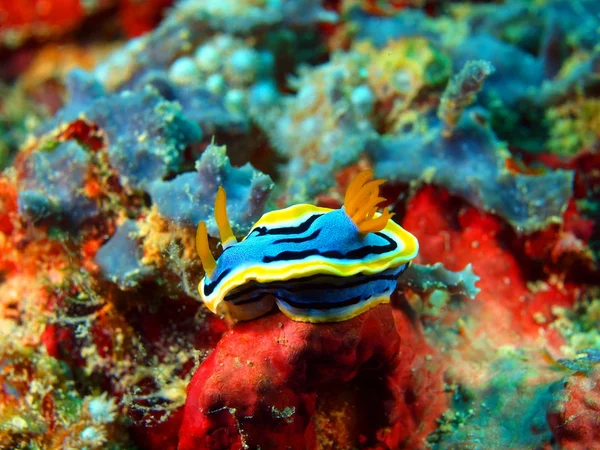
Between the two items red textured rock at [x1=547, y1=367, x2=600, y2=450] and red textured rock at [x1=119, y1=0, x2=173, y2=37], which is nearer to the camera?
red textured rock at [x1=547, y1=367, x2=600, y2=450]

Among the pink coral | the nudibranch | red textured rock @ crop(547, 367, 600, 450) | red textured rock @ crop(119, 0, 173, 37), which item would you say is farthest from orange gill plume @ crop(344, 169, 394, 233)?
red textured rock @ crop(119, 0, 173, 37)

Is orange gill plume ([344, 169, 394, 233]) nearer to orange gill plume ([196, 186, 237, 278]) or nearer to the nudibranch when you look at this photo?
the nudibranch

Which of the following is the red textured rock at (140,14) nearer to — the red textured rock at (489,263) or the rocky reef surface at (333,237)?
the rocky reef surface at (333,237)

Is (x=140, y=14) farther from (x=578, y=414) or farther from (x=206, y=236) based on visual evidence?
(x=578, y=414)

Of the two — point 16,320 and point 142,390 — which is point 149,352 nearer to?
point 142,390

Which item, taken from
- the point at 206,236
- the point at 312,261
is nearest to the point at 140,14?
the point at 206,236

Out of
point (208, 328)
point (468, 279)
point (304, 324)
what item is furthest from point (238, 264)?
point (468, 279)

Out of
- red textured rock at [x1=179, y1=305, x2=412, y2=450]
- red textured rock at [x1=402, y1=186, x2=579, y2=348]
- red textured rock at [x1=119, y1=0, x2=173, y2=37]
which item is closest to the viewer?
red textured rock at [x1=179, y1=305, x2=412, y2=450]
